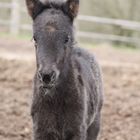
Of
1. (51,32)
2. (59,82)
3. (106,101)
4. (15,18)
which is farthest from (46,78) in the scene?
(15,18)

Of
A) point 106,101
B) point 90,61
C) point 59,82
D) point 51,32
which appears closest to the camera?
point 51,32

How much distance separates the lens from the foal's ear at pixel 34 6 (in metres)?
6.63

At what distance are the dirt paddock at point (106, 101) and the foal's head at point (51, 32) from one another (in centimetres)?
296

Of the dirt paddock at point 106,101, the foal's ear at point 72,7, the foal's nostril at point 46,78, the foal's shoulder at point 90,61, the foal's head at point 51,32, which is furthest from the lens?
the dirt paddock at point 106,101

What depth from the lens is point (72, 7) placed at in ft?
21.7

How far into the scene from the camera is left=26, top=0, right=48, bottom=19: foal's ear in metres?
6.63

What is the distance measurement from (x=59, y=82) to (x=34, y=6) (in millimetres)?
940

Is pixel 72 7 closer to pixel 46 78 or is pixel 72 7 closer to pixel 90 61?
pixel 46 78

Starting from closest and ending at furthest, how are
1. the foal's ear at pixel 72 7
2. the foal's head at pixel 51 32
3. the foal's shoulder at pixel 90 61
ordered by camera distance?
1. the foal's head at pixel 51 32
2. the foal's ear at pixel 72 7
3. the foal's shoulder at pixel 90 61

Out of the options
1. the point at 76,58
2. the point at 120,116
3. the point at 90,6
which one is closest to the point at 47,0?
Answer: the point at 76,58

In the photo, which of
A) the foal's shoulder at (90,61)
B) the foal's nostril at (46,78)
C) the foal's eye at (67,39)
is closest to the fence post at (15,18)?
the foal's shoulder at (90,61)

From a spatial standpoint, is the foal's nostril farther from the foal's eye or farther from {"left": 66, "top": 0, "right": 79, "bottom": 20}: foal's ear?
{"left": 66, "top": 0, "right": 79, "bottom": 20}: foal's ear

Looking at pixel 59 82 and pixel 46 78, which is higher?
pixel 46 78

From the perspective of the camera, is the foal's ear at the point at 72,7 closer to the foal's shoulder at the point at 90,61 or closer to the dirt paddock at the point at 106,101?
the foal's shoulder at the point at 90,61
